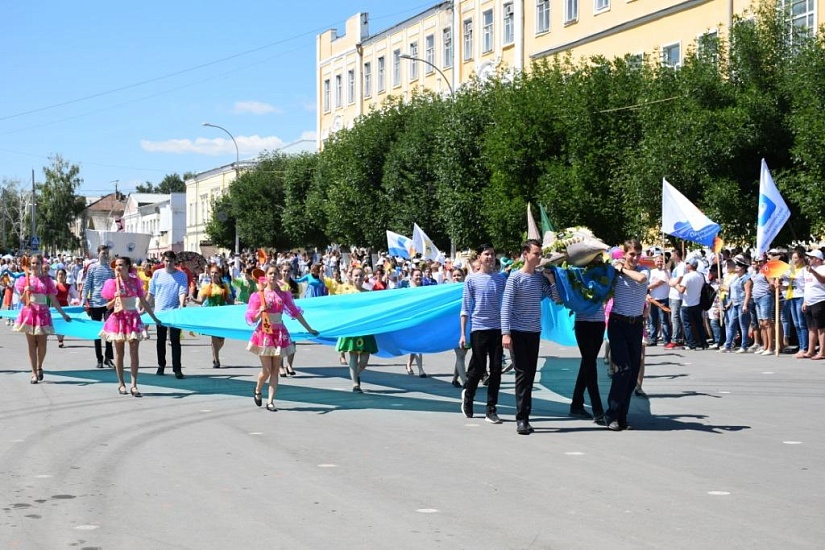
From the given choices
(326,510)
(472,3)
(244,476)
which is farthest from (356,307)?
(472,3)

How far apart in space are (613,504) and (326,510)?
6.65ft

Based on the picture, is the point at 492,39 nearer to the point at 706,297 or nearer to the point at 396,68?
the point at 396,68

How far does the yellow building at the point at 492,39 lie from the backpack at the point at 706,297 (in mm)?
8650

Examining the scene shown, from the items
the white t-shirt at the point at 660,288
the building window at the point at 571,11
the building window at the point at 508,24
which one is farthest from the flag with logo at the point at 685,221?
the building window at the point at 508,24

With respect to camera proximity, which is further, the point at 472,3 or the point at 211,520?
the point at 472,3

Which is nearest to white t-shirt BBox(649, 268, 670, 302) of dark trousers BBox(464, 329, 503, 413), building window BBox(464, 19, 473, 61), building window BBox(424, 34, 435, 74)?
dark trousers BBox(464, 329, 503, 413)

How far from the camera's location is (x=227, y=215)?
7681 centimetres

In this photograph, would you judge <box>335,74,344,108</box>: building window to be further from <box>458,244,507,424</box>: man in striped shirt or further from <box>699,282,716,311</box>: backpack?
<box>458,244,507,424</box>: man in striped shirt

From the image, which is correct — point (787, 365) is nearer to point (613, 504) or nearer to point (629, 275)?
point (629, 275)

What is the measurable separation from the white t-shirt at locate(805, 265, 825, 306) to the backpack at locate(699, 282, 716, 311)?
3.24m

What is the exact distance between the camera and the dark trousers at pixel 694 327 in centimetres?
2300

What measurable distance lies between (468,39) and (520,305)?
45.6 metres

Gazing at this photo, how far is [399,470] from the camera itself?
30.9 ft

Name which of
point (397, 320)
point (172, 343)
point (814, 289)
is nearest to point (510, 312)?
point (397, 320)
